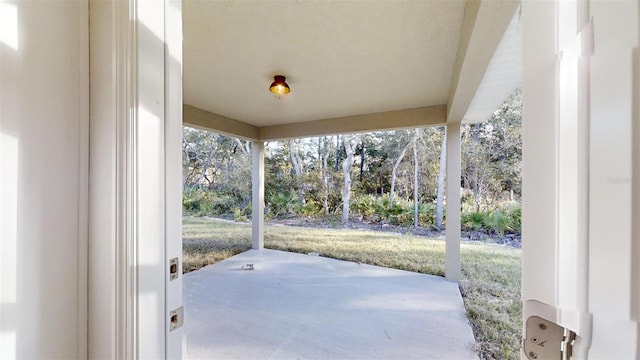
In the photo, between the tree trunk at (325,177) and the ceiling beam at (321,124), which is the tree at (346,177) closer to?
the tree trunk at (325,177)

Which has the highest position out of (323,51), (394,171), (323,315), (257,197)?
(323,51)

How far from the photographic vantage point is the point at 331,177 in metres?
5.84

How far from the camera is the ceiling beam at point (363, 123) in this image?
332 centimetres

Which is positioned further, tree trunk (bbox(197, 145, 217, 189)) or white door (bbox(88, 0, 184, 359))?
tree trunk (bbox(197, 145, 217, 189))

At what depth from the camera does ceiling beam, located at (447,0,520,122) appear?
1.12 meters

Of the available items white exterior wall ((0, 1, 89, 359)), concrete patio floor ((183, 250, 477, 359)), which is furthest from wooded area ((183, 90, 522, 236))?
white exterior wall ((0, 1, 89, 359))

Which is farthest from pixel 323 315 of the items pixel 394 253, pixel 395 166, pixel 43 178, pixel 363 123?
pixel 395 166

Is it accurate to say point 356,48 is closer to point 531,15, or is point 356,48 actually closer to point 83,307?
point 531,15

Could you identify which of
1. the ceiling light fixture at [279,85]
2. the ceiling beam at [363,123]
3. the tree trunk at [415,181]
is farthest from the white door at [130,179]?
the tree trunk at [415,181]

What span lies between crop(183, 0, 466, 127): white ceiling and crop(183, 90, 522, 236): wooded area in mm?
1732

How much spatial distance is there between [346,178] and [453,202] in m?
2.70

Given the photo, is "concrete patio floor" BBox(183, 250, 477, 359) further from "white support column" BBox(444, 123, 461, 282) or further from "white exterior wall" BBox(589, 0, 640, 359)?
"white exterior wall" BBox(589, 0, 640, 359)

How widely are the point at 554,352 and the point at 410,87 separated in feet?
8.95

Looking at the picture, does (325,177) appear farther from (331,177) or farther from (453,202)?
(453,202)
